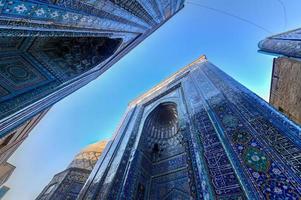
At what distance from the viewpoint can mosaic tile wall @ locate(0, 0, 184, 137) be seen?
4.77 feet

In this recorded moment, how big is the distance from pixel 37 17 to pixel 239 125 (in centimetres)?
233

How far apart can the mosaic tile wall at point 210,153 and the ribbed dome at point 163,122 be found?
0.04 m

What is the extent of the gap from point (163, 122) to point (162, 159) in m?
1.48

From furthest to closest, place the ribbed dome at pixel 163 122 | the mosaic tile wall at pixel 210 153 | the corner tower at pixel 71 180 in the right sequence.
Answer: the ribbed dome at pixel 163 122 → the corner tower at pixel 71 180 → the mosaic tile wall at pixel 210 153

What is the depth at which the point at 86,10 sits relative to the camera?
2.29m

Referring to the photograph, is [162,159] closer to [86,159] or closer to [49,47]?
[49,47]

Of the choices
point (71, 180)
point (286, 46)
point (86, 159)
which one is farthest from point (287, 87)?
point (86, 159)

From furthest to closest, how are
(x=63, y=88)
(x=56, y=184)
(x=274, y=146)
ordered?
(x=56, y=184), (x=63, y=88), (x=274, y=146)

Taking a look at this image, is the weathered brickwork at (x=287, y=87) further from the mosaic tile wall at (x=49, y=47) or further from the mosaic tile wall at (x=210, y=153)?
the mosaic tile wall at (x=49, y=47)

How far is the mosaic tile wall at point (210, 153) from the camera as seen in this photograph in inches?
65.4

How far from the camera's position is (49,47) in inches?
124

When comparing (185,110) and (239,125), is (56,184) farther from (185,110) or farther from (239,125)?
(239,125)

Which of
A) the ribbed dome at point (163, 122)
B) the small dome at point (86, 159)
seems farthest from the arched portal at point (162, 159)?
the small dome at point (86, 159)

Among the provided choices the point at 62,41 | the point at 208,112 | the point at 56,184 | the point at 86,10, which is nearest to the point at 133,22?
the point at 62,41
